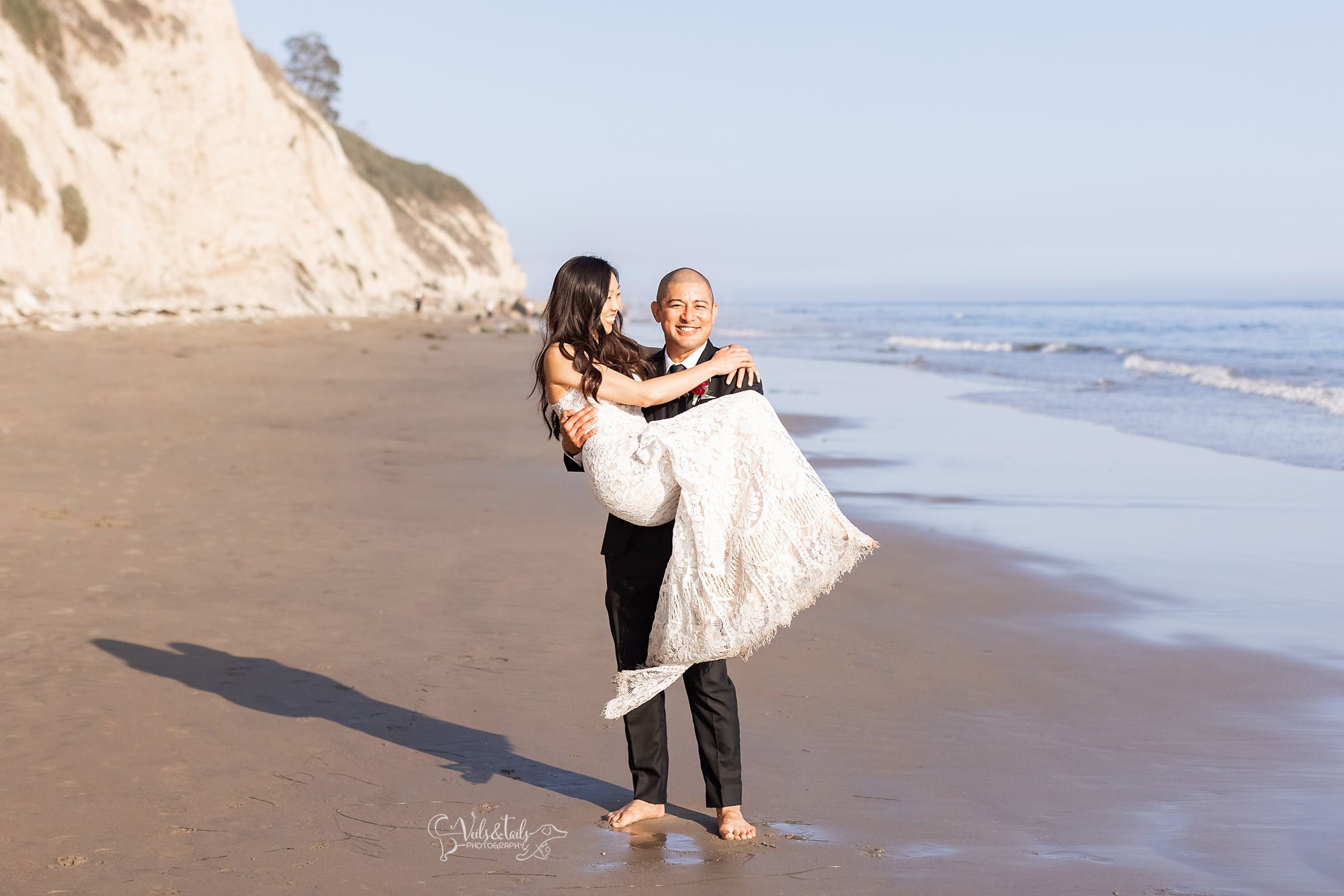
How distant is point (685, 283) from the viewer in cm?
374

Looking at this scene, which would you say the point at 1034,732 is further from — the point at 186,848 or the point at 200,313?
the point at 200,313

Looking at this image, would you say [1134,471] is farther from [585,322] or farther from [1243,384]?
[1243,384]

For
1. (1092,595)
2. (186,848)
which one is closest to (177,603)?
(186,848)

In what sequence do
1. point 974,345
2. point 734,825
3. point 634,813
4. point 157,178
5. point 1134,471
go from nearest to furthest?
point 734,825, point 634,813, point 1134,471, point 157,178, point 974,345

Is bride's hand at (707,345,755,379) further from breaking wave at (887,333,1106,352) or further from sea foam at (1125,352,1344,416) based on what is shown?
breaking wave at (887,333,1106,352)

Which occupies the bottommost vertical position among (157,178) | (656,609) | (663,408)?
(656,609)

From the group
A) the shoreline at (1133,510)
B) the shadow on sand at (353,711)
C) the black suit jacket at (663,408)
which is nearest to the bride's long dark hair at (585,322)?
the black suit jacket at (663,408)

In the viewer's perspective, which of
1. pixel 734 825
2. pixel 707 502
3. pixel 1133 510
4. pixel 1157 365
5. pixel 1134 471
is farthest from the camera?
pixel 1157 365

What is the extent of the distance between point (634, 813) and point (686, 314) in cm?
167

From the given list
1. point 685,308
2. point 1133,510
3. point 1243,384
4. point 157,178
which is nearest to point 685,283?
point 685,308

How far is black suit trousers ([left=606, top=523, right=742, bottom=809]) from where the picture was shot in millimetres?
3830

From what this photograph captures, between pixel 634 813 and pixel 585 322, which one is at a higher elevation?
pixel 585 322

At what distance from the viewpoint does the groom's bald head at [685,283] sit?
12.3 ft

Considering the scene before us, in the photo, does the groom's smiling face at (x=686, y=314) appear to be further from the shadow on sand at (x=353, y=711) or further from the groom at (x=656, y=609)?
the shadow on sand at (x=353, y=711)
